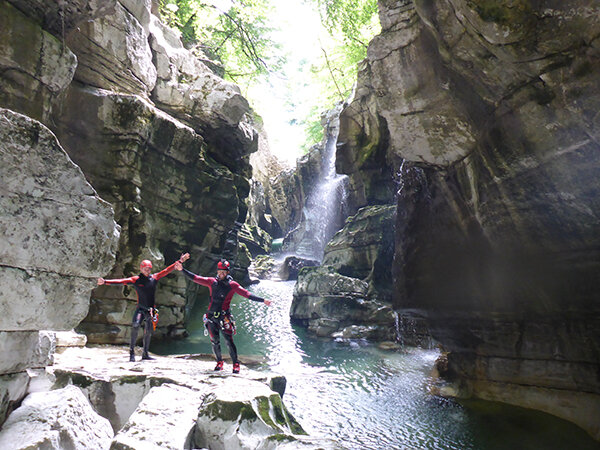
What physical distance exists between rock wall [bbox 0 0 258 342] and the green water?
4032 millimetres

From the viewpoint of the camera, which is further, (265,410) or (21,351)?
(265,410)

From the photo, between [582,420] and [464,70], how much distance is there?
25.7 ft

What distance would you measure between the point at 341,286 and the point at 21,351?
625 inches

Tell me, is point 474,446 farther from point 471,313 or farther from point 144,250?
point 144,250

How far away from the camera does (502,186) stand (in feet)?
23.2

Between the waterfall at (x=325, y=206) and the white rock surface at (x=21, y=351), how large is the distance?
23931 mm

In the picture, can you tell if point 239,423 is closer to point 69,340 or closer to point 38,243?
point 38,243

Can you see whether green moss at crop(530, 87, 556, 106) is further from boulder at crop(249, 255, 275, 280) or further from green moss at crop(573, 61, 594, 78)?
boulder at crop(249, 255, 275, 280)

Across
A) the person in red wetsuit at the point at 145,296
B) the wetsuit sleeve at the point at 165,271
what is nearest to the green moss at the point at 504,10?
the wetsuit sleeve at the point at 165,271

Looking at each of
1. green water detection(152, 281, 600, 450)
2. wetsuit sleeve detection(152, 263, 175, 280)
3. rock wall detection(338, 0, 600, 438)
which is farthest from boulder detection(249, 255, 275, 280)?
wetsuit sleeve detection(152, 263, 175, 280)

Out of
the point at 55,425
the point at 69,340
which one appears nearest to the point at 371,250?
the point at 69,340

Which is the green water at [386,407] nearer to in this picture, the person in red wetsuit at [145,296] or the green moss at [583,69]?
the person in red wetsuit at [145,296]

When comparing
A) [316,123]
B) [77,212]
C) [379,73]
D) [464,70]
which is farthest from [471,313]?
[316,123]

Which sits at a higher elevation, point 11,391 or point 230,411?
point 11,391
